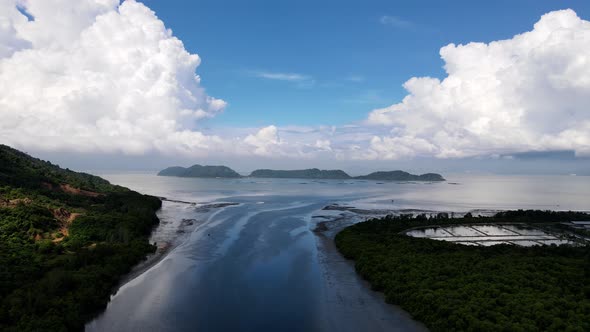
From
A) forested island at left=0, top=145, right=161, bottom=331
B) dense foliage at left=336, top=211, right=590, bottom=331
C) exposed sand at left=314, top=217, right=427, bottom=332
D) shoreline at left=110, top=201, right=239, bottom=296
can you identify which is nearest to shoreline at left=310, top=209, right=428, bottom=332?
exposed sand at left=314, top=217, right=427, bottom=332

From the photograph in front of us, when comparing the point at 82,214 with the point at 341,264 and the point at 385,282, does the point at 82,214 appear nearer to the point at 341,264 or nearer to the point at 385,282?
the point at 341,264

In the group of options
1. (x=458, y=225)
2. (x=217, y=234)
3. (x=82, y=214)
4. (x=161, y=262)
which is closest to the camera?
(x=161, y=262)

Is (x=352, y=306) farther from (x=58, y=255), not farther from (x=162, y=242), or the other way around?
(x=162, y=242)

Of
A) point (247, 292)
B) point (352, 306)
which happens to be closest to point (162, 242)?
point (247, 292)

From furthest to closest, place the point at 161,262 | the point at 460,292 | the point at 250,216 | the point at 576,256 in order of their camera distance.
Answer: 1. the point at 250,216
2. the point at 161,262
3. the point at 576,256
4. the point at 460,292

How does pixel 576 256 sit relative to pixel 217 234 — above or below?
above

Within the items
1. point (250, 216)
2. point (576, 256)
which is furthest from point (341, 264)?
point (250, 216)

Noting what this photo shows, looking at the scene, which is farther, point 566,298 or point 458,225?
point 458,225
